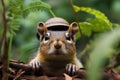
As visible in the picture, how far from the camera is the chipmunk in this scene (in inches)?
89.3

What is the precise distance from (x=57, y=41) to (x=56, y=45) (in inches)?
2.1

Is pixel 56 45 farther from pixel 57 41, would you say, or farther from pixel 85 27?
pixel 85 27

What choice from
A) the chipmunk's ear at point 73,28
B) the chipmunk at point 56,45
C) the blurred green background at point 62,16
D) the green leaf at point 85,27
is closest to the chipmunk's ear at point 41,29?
the chipmunk at point 56,45

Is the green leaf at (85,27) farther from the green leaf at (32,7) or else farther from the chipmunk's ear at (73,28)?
the green leaf at (32,7)

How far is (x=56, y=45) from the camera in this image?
222 centimetres

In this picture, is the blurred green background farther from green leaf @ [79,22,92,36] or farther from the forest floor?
the forest floor

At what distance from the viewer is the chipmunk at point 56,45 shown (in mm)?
2269

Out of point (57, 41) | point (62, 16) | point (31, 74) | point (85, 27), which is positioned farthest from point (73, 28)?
point (62, 16)

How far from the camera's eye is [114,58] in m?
2.38

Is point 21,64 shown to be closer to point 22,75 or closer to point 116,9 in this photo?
point 22,75

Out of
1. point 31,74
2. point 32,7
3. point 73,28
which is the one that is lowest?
point 31,74

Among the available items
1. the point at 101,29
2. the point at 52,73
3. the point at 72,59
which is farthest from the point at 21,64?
the point at 101,29

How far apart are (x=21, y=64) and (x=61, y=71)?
33 centimetres

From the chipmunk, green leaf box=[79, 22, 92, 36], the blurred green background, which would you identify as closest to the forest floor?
the chipmunk
